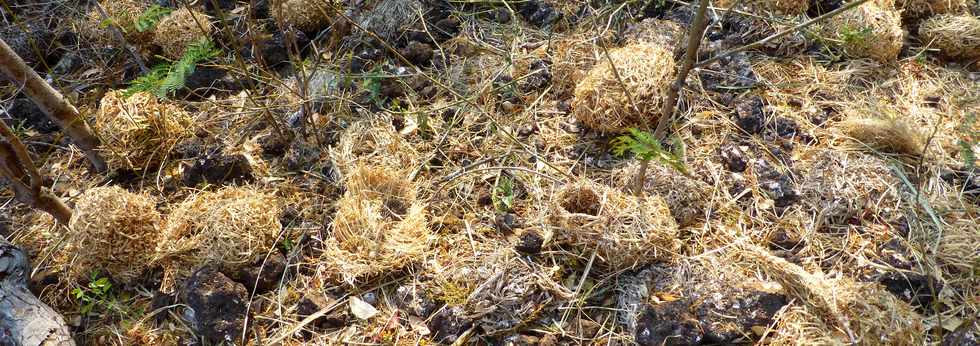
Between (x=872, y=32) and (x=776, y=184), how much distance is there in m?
0.98

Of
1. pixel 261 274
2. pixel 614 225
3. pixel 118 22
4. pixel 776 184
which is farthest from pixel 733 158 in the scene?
pixel 118 22

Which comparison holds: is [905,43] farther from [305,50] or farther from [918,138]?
[305,50]

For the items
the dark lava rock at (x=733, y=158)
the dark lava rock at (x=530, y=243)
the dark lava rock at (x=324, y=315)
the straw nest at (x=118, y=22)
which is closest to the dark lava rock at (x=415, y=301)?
the dark lava rock at (x=324, y=315)

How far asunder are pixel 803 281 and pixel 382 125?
1.82 m

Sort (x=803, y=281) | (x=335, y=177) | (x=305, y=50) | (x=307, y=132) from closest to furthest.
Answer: (x=803, y=281) → (x=335, y=177) → (x=307, y=132) → (x=305, y=50)

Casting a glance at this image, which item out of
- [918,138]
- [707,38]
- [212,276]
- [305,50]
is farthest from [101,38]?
[918,138]

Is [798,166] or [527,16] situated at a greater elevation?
[527,16]

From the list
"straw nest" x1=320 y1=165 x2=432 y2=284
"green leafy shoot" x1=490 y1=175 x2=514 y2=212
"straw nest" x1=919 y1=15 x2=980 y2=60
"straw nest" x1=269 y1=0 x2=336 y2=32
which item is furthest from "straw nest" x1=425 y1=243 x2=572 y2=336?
"straw nest" x1=919 y1=15 x2=980 y2=60

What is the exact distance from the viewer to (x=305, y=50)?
Answer: 3.36 m

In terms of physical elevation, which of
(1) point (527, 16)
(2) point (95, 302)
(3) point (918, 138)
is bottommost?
(2) point (95, 302)

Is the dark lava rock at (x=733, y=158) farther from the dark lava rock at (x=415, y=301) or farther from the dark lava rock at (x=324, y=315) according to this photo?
the dark lava rock at (x=324, y=315)

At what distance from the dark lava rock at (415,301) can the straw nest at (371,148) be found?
0.63 meters

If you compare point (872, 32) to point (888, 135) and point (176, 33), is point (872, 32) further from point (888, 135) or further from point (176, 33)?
point (176, 33)

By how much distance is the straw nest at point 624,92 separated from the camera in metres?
2.59
